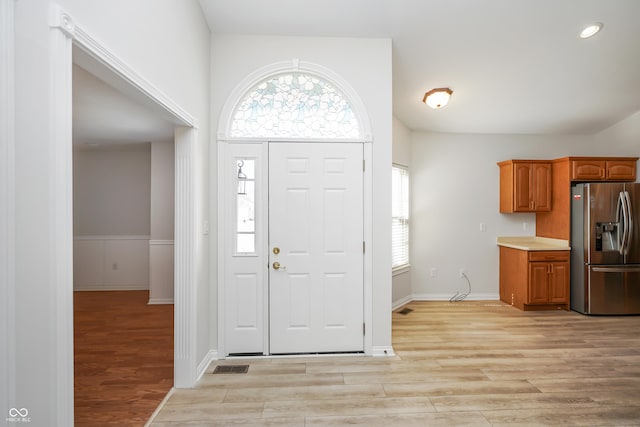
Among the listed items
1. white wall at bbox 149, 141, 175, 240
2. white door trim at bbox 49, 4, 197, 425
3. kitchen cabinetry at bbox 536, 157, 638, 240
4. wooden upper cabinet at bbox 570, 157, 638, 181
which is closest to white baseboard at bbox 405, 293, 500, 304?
kitchen cabinetry at bbox 536, 157, 638, 240

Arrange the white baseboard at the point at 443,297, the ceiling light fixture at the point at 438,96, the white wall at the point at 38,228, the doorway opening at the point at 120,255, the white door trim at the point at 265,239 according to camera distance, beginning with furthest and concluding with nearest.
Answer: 1. the white baseboard at the point at 443,297
2. the ceiling light fixture at the point at 438,96
3. the white door trim at the point at 265,239
4. the doorway opening at the point at 120,255
5. the white wall at the point at 38,228

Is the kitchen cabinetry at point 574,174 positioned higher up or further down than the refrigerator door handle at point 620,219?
higher up

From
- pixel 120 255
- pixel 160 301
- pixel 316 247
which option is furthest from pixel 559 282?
pixel 120 255

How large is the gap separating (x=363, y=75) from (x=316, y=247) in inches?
69.1

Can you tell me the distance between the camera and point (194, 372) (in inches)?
110

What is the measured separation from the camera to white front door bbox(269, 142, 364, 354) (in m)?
3.33

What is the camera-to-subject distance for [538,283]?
4809mm

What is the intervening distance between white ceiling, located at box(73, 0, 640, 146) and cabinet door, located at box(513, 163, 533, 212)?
71 cm

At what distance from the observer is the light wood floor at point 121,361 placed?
2.44 meters

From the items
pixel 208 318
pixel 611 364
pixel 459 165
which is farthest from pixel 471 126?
pixel 208 318

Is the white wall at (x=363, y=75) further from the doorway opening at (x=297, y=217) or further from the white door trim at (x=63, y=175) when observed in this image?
the white door trim at (x=63, y=175)

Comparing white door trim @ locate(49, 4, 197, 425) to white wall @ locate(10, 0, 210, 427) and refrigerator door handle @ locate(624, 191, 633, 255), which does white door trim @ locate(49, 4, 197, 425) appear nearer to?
white wall @ locate(10, 0, 210, 427)

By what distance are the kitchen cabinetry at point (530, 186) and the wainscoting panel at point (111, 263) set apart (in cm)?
645

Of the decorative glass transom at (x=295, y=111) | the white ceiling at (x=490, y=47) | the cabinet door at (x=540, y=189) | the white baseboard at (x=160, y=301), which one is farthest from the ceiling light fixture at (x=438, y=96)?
the white baseboard at (x=160, y=301)
